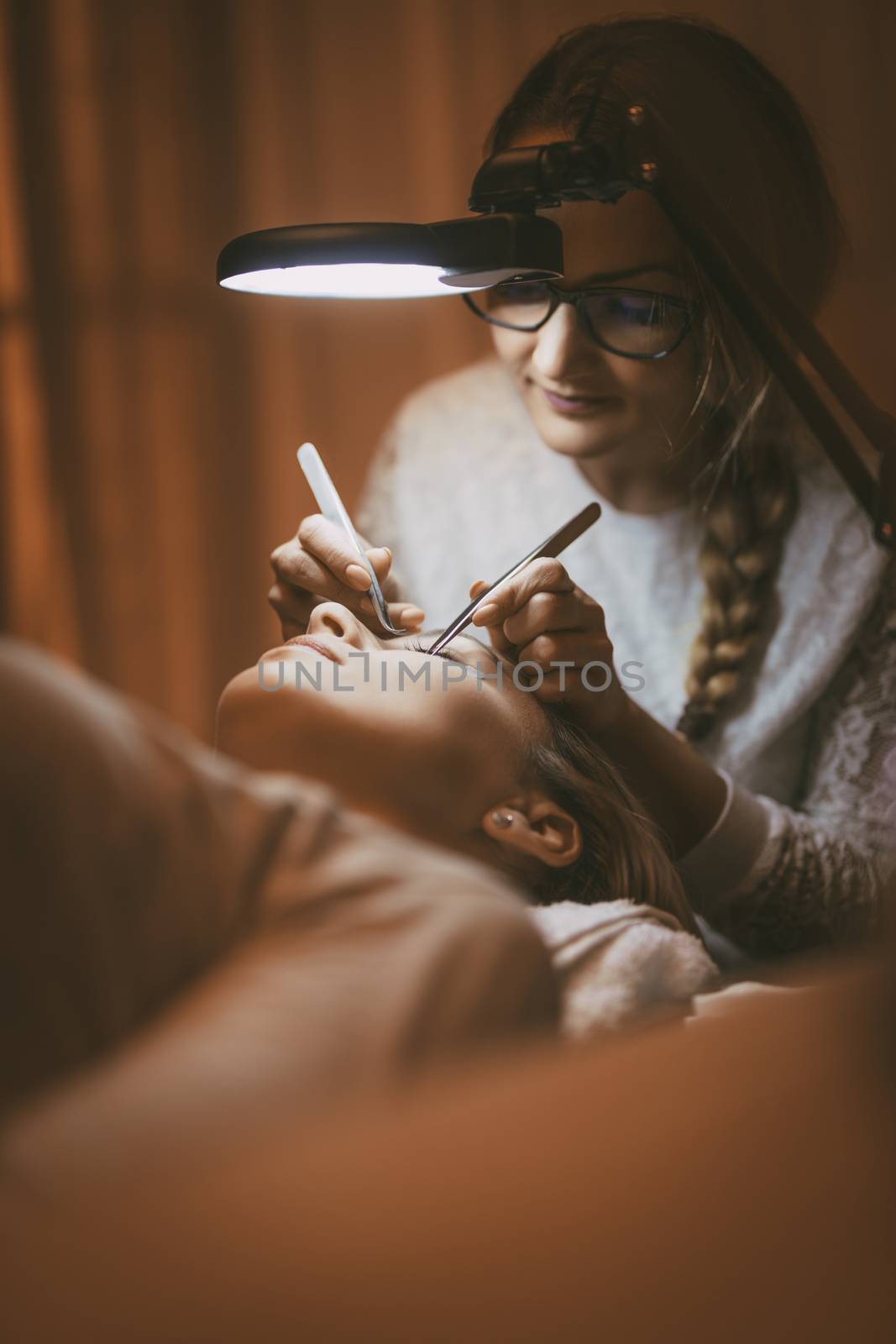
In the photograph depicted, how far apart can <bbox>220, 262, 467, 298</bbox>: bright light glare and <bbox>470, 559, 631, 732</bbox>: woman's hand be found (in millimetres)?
157

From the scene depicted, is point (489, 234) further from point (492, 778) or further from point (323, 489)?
point (492, 778)

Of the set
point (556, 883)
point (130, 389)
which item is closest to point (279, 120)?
point (130, 389)

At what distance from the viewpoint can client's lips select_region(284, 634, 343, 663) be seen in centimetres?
52

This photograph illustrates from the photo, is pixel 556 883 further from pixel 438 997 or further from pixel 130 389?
pixel 130 389

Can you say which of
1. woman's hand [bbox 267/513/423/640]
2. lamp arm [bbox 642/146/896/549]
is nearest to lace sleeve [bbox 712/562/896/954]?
lamp arm [bbox 642/146/896/549]

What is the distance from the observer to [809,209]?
2.06 ft

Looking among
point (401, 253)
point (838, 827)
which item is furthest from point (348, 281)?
point (838, 827)

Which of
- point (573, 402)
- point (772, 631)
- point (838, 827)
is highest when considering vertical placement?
point (573, 402)

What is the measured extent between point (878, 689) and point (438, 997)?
449 mm

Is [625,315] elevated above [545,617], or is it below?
above

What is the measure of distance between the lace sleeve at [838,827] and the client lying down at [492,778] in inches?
3.5

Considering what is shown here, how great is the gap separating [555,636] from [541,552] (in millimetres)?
55

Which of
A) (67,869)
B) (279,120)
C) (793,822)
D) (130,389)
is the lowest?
(793,822)

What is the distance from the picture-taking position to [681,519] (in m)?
0.66
